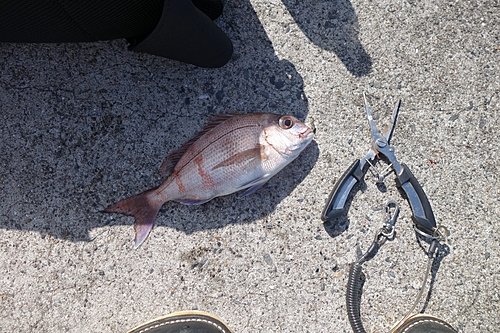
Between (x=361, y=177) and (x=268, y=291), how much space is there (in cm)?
87

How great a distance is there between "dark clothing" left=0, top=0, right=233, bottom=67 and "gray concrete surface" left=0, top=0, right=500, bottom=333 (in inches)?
19.4

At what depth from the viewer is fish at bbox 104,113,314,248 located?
217cm

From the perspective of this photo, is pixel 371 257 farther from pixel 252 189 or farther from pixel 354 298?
pixel 252 189

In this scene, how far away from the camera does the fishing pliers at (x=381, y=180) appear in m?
2.27

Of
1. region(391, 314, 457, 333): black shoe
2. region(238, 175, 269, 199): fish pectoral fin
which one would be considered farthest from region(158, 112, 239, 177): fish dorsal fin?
region(391, 314, 457, 333): black shoe

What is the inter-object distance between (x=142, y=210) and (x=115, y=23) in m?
1.05

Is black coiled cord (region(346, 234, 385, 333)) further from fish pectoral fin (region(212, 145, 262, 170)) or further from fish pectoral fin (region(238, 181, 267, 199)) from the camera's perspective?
fish pectoral fin (region(212, 145, 262, 170))

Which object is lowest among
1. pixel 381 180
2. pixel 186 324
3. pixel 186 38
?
pixel 186 324

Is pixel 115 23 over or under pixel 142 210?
over

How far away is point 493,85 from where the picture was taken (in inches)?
95.7

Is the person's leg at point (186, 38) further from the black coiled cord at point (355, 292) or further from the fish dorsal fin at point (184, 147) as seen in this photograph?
the black coiled cord at point (355, 292)

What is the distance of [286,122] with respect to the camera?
2.17 m

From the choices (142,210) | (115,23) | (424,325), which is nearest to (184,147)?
(142,210)

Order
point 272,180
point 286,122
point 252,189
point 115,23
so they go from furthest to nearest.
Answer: point 272,180 → point 252,189 → point 286,122 → point 115,23
